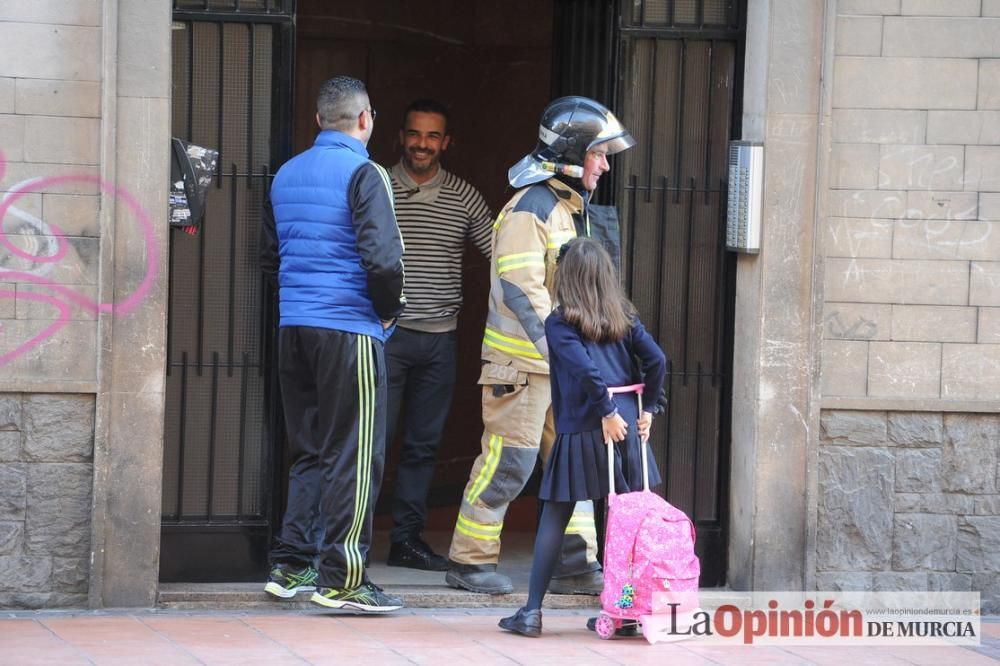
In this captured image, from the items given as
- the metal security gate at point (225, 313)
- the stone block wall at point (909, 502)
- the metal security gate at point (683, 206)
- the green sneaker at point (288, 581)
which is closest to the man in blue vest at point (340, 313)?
the green sneaker at point (288, 581)

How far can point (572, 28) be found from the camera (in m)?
7.62

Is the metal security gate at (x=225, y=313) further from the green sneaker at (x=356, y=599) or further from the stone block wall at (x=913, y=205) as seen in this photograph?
the stone block wall at (x=913, y=205)

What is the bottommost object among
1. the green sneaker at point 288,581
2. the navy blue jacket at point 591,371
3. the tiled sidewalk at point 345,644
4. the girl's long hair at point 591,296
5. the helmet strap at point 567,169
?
the tiled sidewalk at point 345,644

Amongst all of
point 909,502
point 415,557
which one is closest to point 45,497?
point 415,557

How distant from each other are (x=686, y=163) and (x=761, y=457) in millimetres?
1393

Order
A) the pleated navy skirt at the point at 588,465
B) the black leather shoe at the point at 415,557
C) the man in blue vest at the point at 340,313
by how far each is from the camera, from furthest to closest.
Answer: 1. the black leather shoe at the point at 415,557
2. the man in blue vest at the point at 340,313
3. the pleated navy skirt at the point at 588,465

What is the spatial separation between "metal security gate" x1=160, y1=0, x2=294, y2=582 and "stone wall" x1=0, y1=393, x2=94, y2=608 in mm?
425

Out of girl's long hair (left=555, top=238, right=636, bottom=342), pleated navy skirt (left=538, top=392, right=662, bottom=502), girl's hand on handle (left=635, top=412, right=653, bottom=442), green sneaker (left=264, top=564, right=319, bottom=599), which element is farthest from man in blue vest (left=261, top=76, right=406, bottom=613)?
girl's hand on handle (left=635, top=412, right=653, bottom=442)

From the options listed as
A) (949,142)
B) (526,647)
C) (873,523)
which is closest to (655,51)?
(949,142)

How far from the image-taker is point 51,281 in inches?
261

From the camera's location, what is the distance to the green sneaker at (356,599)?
654 centimetres

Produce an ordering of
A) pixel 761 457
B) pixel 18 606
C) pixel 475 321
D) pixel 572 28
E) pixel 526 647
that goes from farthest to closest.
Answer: pixel 475 321 → pixel 572 28 → pixel 761 457 → pixel 18 606 → pixel 526 647

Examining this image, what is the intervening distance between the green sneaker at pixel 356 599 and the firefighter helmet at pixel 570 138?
1846mm

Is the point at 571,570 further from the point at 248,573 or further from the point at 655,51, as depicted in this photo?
the point at 655,51
